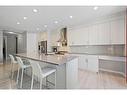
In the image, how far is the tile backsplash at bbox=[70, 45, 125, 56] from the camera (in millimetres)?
4520

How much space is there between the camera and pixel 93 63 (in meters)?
4.80

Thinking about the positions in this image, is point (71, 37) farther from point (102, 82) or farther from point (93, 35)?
point (102, 82)

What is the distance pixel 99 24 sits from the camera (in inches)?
192

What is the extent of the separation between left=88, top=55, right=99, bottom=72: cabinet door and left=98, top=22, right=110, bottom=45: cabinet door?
68cm

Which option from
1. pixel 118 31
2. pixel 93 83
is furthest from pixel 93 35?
pixel 93 83

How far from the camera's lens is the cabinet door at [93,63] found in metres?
4.69

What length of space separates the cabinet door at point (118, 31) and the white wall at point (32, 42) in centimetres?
594

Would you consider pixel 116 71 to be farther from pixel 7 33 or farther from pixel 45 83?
pixel 7 33

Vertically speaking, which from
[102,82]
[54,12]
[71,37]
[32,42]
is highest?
[54,12]

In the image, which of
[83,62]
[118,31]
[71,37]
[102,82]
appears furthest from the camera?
[71,37]

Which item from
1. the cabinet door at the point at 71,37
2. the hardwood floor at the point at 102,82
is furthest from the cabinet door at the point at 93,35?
the hardwood floor at the point at 102,82

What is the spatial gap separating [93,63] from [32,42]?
5.36 metres

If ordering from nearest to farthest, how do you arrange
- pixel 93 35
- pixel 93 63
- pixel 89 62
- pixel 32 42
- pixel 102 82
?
pixel 102 82 < pixel 93 63 < pixel 89 62 < pixel 93 35 < pixel 32 42
